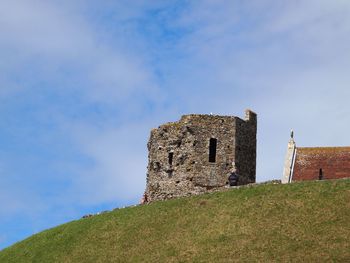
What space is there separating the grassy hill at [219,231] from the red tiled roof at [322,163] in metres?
4.56

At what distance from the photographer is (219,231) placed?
4947 cm

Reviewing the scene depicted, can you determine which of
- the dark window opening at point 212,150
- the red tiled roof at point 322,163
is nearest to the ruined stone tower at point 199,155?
the dark window opening at point 212,150

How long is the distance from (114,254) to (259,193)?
37.3 ft

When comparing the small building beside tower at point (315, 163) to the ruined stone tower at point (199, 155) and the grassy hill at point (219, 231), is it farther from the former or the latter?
the ruined stone tower at point (199, 155)

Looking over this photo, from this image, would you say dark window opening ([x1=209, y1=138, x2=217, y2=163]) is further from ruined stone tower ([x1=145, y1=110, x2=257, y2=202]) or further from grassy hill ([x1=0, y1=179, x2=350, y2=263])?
grassy hill ([x1=0, y1=179, x2=350, y2=263])

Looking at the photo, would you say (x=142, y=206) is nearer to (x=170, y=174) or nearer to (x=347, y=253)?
(x=170, y=174)

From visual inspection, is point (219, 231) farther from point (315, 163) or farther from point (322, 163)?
point (322, 163)

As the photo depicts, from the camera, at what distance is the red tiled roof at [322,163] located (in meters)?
57.8

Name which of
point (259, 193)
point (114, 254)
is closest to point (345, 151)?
point (259, 193)

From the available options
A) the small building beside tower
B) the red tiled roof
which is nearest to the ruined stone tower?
the small building beside tower

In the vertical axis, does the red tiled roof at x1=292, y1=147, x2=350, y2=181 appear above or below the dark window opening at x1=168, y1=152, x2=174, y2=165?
below

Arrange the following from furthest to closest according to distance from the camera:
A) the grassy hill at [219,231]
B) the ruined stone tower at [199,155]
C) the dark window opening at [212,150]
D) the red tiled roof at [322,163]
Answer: the dark window opening at [212,150], the ruined stone tower at [199,155], the red tiled roof at [322,163], the grassy hill at [219,231]

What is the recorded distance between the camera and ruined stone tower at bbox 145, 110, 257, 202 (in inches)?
2482

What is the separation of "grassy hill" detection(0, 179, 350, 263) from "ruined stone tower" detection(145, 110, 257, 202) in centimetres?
525
